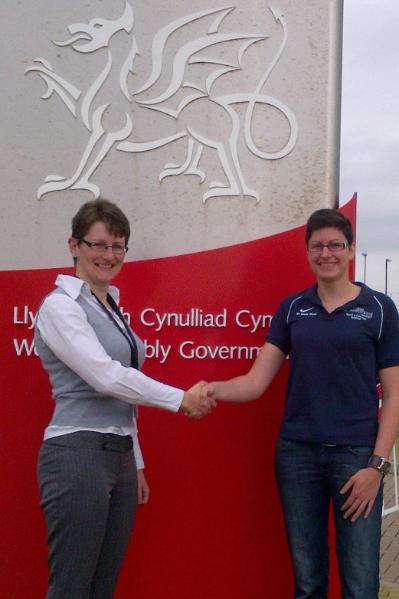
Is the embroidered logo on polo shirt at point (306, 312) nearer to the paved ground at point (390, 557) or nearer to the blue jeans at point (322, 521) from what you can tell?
the blue jeans at point (322, 521)

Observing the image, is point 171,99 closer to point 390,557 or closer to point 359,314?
point 359,314

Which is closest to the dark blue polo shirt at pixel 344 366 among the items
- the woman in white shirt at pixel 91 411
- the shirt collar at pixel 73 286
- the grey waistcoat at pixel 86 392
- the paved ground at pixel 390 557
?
the woman in white shirt at pixel 91 411

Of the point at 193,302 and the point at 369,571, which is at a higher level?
the point at 193,302

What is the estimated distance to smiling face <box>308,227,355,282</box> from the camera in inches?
113

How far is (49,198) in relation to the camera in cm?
331

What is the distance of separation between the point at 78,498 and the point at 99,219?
0.90 m

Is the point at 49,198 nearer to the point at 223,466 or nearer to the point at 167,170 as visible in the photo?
the point at 167,170

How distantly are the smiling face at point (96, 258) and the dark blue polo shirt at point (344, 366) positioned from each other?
709 millimetres

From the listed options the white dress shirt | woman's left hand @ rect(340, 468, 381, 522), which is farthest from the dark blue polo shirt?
the white dress shirt

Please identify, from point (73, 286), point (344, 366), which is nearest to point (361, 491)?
point (344, 366)

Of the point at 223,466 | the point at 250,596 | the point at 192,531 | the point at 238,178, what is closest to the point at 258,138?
the point at 238,178

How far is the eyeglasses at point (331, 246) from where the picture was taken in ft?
9.45

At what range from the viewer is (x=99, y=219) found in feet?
8.85

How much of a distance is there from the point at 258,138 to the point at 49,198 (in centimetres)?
88
